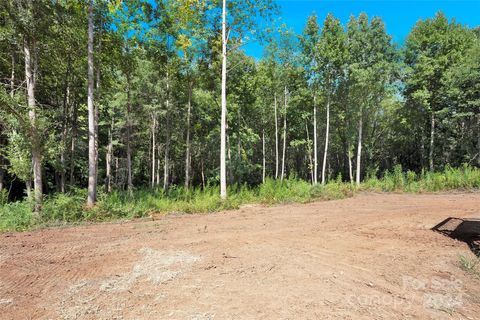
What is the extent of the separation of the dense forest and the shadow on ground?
7346mm

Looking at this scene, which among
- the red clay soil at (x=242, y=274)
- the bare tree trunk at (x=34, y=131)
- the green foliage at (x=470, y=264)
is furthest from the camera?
the bare tree trunk at (x=34, y=131)

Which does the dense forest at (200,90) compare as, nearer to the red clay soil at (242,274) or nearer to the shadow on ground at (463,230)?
the red clay soil at (242,274)

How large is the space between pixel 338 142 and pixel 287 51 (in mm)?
14480

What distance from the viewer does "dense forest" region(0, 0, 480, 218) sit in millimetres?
9617

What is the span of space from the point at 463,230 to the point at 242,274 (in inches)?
189

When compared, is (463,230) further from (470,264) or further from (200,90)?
(200,90)

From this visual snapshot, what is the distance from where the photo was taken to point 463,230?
567 cm

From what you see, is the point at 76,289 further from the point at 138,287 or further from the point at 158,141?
the point at 158,141

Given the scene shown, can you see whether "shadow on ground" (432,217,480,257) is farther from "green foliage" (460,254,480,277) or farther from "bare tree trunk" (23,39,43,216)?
"bare tree trunk" (23,39,43,216)

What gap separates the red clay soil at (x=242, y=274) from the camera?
2910 mm

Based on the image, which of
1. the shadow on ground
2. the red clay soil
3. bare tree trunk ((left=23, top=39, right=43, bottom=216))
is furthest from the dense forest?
the shadow on ground

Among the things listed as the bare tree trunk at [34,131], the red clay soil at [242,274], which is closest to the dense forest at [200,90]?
the bare tree trunk at [34,131]

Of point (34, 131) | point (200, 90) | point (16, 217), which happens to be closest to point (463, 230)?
point (16, 217)

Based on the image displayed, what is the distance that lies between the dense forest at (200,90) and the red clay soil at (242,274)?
5133 mm
